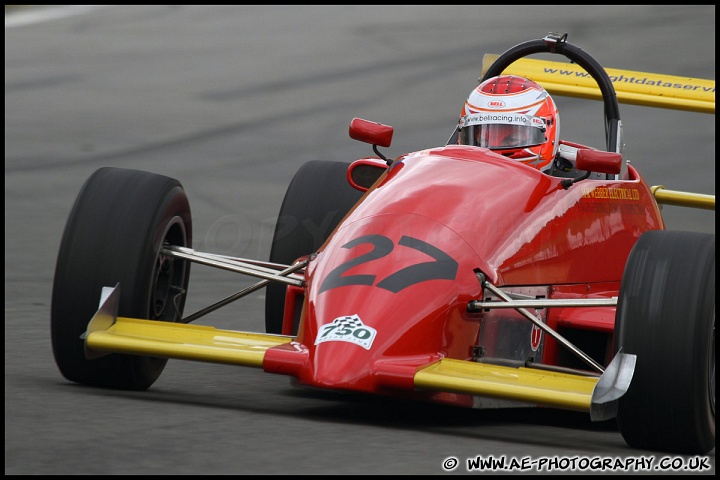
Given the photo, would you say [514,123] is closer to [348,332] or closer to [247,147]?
[348,332]

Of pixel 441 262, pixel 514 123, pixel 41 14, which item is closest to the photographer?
pixel 441 262

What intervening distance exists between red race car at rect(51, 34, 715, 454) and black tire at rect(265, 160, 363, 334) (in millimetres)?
405

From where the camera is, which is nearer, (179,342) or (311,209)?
(179,342)

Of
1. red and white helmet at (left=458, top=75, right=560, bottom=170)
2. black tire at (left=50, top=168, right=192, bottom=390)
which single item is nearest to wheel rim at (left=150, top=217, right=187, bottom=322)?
black tire at (left=50, top=168, right=192, bottom=390)

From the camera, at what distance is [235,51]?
21.8 m

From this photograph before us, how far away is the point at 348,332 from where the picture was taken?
5.67 m

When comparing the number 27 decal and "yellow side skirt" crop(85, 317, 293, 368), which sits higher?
the number 27 decal

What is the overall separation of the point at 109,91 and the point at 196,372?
12435mm

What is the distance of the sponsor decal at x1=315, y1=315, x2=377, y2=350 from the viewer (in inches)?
222

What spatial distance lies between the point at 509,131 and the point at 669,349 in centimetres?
210

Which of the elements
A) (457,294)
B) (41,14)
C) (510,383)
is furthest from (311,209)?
(41,14)

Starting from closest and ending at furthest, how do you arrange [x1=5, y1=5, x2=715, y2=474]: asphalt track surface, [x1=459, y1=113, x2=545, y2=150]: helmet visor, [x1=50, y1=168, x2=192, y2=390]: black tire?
[x1=5, y1=5, x2=715, y2=474]: asphalt track surface < [x1=50, y1=168, x2=192, y2=390]: black tire < [x1=459, y1=113, x2=545, y2=150]: helmet visor

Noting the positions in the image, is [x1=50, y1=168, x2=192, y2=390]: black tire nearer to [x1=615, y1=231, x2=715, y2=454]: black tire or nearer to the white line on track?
[x1=615, y1=231, x2=715, y2=454]: black tire

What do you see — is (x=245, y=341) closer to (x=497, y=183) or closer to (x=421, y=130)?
(x=497, y=183)
